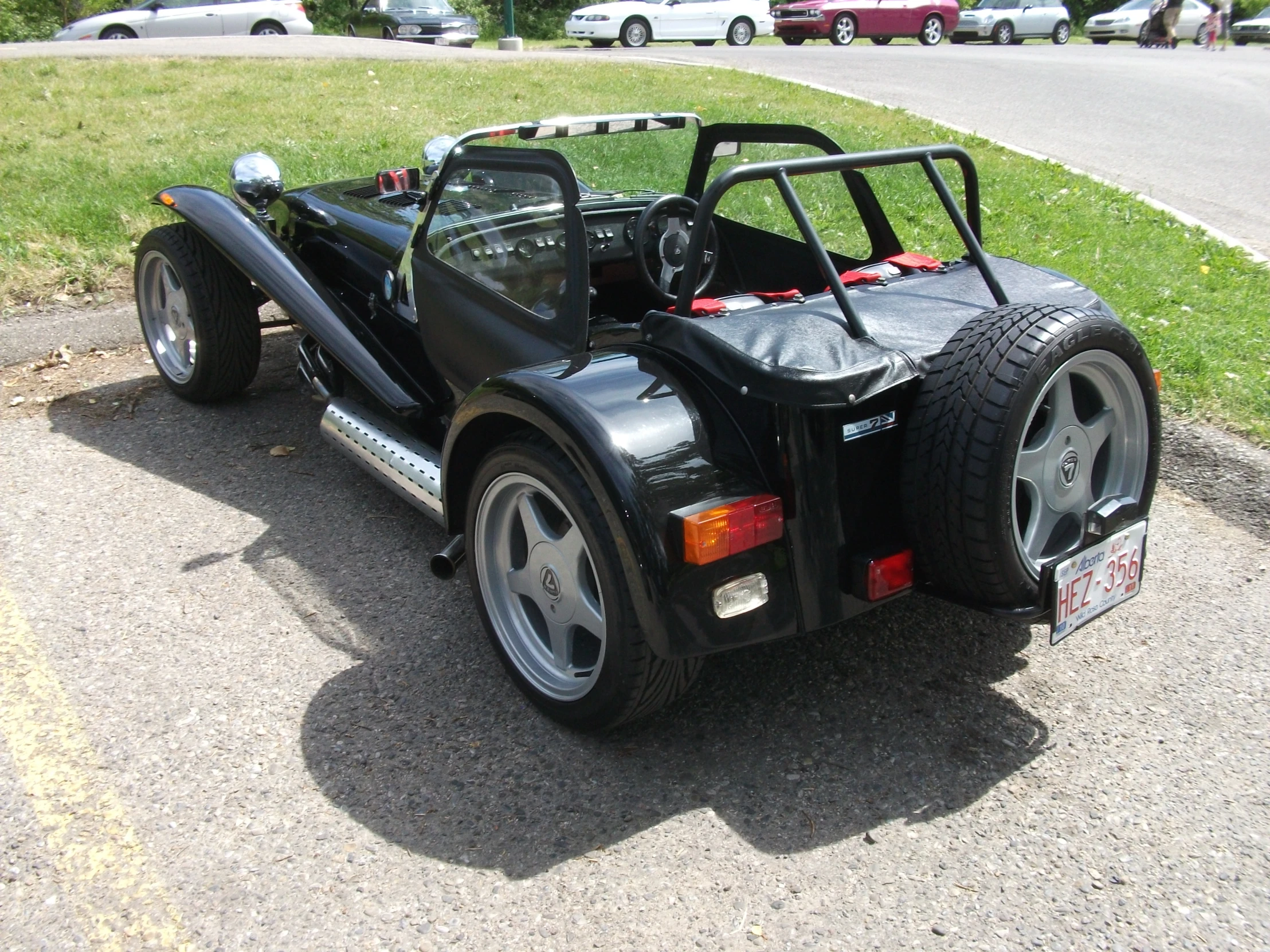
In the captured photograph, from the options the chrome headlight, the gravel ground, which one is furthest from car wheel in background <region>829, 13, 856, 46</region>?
the gravel ground

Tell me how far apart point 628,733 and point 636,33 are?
22115 millimetres

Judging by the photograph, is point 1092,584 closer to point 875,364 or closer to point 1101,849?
point 1101,849

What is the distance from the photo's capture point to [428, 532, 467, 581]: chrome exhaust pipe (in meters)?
3.15

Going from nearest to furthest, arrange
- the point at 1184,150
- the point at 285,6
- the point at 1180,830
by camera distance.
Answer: the point at 1180,830, the point at 1184,150, the point at 285,6

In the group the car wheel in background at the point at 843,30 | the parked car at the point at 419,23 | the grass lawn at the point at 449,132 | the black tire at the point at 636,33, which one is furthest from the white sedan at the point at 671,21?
the grass lawn at the point at 449,132

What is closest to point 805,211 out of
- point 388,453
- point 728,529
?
point 728,529

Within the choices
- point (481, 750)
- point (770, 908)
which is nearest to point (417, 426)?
point (481, 750)

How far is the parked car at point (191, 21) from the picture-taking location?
19.0 m

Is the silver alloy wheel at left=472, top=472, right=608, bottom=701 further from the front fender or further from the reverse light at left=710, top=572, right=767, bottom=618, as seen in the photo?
the reverse light at left=710, top=572, right=767, bottom=618

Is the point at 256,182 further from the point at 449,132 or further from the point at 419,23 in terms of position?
the point at 419,23

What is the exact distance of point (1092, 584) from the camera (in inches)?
105

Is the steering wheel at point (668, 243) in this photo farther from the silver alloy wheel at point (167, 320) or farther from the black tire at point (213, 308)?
the silver alloy wheel at point (167, 320)

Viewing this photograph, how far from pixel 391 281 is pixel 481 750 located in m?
2.16

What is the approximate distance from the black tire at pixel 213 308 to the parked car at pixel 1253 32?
3273 cm
